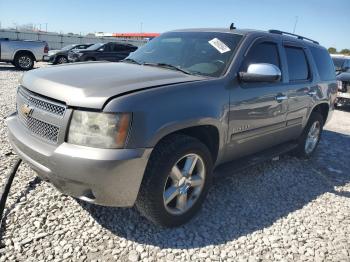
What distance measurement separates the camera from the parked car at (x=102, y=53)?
18.3 meters

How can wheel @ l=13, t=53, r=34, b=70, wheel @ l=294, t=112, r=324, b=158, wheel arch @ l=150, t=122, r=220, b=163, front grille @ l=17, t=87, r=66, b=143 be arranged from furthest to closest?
wheel @ l=13, t=53, r=34, b=70 < wheel @ l=294, t=112, r=324, b=158 < wheel arch @ l=150, t=122, r=220, b=163 < front grille @ l=17, t=87, r=66, b=143

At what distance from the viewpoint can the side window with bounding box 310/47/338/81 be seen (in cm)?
557

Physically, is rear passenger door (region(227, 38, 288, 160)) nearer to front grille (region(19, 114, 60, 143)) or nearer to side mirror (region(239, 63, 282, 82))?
side mirror (region(239, 63, 282, 82))

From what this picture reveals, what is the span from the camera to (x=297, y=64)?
497cm

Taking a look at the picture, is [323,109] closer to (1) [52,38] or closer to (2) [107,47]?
(2) [107,47]

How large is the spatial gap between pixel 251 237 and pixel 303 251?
464 millimetres

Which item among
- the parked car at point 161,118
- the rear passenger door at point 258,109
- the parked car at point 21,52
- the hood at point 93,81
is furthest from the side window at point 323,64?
the parked car at point 21,52

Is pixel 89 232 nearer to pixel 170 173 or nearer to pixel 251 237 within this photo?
pixel 170 173

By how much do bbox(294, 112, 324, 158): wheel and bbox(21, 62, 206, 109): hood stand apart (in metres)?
2.81

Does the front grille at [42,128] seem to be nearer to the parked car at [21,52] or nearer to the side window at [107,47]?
the parked car at [21,52]

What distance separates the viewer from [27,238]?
9.53 feet

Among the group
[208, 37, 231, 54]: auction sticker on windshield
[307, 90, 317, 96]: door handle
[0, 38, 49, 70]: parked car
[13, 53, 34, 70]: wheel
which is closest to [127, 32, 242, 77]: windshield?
[208, 37, 231, 54]: auction sticker on windshield

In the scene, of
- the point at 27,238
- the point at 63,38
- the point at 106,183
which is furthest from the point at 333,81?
the point at 63,38

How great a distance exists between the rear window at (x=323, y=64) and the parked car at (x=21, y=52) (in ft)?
45.8
